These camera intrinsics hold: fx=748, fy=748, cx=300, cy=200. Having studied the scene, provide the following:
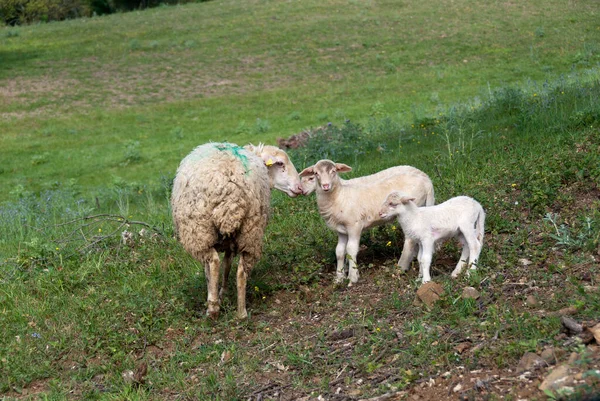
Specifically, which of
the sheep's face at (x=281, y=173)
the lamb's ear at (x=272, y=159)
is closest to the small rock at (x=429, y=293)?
the sheep's face at (x=281, y=173)

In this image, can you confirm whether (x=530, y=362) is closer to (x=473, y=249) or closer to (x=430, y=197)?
(x=473, y=249)

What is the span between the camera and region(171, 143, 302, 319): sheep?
7.09m

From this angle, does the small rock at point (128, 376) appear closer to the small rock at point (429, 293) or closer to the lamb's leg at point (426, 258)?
the small rock at point (429, 293)

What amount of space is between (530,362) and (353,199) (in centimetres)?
301

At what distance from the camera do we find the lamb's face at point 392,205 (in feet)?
22.9

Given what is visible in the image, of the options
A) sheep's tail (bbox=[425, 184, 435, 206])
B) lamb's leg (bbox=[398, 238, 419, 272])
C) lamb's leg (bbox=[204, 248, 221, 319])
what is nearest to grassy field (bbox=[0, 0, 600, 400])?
lamb's leg (bbox=[204, 248, 221, 319])

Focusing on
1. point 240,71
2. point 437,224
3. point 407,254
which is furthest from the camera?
point 240,71

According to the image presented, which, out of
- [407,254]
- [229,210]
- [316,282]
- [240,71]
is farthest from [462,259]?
[240,71]

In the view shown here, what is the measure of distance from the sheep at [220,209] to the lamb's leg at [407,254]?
1.42 meters

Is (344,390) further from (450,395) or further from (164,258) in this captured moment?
(164,258)

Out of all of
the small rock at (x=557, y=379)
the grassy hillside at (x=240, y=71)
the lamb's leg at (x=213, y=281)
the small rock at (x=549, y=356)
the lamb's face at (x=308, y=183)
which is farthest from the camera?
the grassy hillside at (x=240, y=71)

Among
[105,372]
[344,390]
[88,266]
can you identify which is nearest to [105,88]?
[88,266]

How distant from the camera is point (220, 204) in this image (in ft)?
23.2

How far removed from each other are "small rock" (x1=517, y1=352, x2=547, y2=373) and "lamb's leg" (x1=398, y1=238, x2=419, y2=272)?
2.40 m
